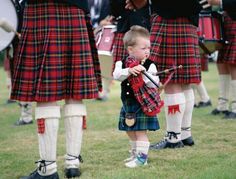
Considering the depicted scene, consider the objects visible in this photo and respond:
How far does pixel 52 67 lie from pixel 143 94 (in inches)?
29.3

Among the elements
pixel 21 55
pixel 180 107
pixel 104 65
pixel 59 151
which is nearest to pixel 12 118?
pixel 104 65

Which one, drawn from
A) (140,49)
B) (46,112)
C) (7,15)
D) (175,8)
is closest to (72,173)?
(46,112)

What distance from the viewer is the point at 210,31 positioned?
5.65 metres

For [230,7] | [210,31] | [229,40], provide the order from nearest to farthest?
[230,7], [210,31], [229,40]

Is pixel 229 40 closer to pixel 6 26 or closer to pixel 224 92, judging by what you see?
pixel 224 92

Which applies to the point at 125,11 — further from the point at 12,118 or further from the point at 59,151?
the point at 12,118

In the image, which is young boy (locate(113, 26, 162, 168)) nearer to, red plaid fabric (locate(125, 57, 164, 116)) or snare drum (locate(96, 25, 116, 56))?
red plaid fabric (locate(125, 57, 164, 116))

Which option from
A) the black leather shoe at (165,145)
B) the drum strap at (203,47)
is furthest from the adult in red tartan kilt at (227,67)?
the black leather shoe at (165,145)

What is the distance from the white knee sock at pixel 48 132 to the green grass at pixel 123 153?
21cm

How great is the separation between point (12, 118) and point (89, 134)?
181cm

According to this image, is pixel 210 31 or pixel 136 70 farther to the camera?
pixel 210 31

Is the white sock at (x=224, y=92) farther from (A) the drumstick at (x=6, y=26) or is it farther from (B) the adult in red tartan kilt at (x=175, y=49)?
(A) the drumstick at (x=6, y=26)

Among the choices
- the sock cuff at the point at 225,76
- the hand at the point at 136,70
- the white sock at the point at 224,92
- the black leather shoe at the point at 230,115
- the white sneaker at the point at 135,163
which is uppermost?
the hand at the point at 136,70

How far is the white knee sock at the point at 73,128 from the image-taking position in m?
3.50
